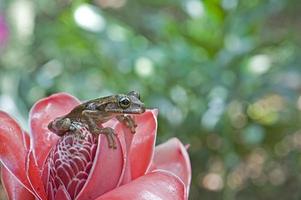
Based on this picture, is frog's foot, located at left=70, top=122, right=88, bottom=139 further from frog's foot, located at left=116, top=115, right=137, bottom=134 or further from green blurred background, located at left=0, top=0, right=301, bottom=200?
green blurred background, located at left=0, top=0, right=301, bottom=200

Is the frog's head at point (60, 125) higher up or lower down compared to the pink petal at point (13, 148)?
higher up

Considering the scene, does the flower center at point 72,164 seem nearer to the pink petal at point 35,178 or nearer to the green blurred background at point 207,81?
the pink petal at point 35,178

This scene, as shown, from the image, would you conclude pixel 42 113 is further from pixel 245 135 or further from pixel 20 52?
pixel 20 52

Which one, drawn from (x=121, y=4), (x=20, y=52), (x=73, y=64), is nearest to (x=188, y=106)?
(x=73, y=64)

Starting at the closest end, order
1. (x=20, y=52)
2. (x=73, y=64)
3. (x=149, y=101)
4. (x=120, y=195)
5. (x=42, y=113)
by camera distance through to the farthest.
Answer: (x=120, y=195) < (x=42, y=113) < (x=149, y=101) < (x=73, y=64) < (x=20, y=52)

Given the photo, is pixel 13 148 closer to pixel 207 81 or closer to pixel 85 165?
pixel 85 165

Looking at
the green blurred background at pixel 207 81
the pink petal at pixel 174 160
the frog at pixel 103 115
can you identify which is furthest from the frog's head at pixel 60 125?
the green blurred background at pixel 207 81
